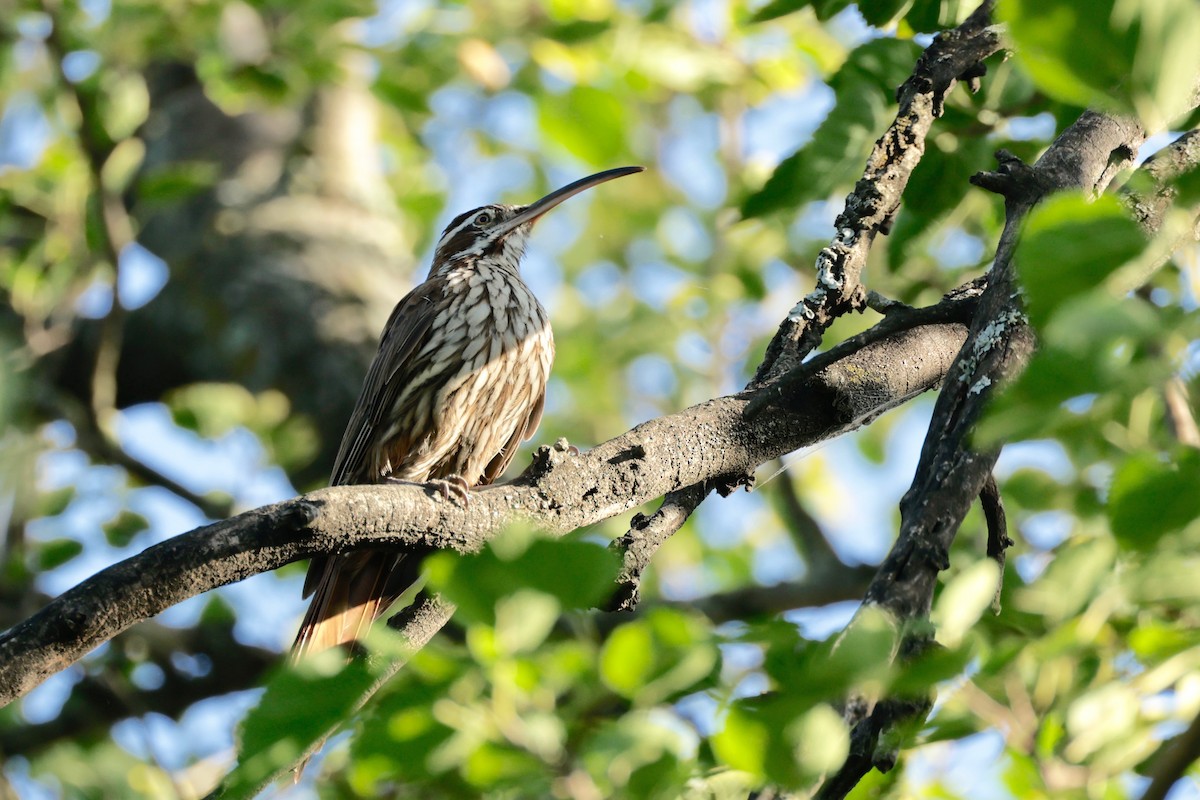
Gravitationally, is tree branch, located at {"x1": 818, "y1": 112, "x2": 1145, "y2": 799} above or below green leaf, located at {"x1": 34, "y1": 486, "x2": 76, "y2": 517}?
below

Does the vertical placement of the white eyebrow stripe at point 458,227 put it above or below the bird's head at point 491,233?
above

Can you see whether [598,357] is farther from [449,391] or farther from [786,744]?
[786,744]

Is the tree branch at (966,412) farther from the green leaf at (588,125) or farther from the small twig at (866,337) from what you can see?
the green leaf at (588,125)

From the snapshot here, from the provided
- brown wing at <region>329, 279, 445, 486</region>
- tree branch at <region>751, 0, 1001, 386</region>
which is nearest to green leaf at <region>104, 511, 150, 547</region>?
brown wing at <region>329, 279, 445, 486</region>

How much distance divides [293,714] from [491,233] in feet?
15.6

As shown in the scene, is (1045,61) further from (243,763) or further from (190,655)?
(190,655)

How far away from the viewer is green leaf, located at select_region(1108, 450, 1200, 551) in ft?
3.35

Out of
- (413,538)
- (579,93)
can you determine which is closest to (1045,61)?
(413,538)

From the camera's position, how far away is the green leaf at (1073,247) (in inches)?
34.5

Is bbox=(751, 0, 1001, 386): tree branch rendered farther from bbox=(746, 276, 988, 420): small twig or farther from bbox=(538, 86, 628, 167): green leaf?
bbox=(538, 86, 628, 167): green leaf

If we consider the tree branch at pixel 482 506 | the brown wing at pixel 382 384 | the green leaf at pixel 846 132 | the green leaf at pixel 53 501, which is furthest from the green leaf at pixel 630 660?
the green leaf at pixel 53 501

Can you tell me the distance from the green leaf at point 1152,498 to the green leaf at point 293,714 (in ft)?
2.42

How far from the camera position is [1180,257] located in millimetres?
4086

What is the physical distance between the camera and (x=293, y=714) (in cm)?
116
